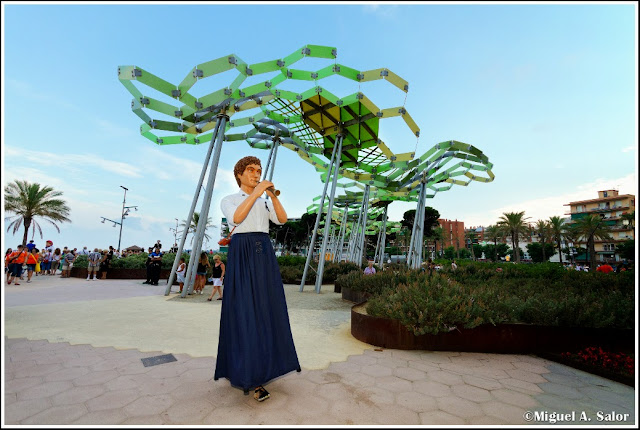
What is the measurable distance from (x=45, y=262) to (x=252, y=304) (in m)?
20.4

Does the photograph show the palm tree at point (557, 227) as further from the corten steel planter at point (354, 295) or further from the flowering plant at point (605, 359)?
the flowering plant at point (605, 359)

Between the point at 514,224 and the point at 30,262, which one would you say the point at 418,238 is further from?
the point at 514,224

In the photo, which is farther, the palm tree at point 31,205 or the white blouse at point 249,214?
the palm tree at point 31,205

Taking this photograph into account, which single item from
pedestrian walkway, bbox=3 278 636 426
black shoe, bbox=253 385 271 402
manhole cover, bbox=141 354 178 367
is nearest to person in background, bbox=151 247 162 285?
pedestrian walkway, bbox=3 278 636 426

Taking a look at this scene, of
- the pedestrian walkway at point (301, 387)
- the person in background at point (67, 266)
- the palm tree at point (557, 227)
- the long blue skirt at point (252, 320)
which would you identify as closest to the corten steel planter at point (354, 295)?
the pedestrian walkway at point (301, 387)

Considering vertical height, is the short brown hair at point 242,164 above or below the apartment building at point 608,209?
below

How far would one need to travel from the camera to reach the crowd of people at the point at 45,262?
12.4m

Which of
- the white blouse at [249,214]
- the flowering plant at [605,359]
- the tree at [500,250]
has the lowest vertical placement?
the flowering plant at [605,359]

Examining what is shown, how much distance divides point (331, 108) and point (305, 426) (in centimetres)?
1041

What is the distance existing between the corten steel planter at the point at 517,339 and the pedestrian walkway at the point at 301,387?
0.14 m

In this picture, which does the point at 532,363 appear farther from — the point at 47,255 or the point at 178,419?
the point at 47,255

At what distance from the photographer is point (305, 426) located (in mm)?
2131

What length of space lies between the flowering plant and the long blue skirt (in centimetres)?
368

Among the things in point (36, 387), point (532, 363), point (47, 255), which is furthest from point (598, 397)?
point (47, 255)
